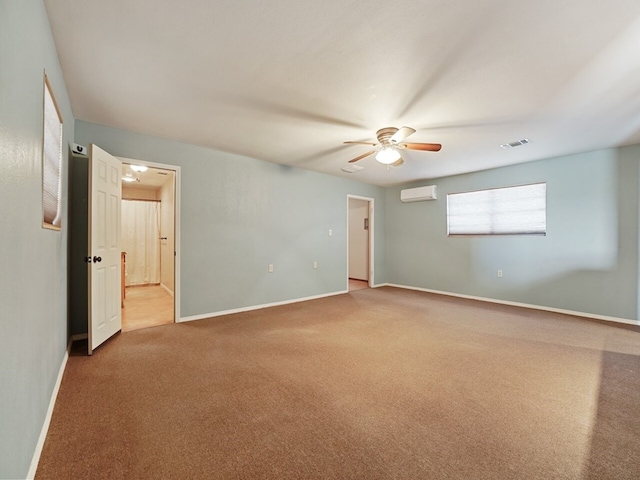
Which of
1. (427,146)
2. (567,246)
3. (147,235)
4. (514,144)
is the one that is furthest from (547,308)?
(147,235)

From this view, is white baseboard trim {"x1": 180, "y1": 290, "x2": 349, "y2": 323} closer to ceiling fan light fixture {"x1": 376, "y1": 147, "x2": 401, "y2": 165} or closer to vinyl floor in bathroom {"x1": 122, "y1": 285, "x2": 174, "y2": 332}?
vinyl floor in bathroom {"x1": 122, "y1": 285, "x2": 174, "y2": 332}

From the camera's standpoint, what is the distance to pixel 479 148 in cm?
384

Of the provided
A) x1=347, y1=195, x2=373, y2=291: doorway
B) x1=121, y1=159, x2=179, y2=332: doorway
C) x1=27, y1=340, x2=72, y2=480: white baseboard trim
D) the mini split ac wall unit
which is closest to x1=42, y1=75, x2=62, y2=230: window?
x1=27, y1=340, x2=72, y2=480: white baseboard trim

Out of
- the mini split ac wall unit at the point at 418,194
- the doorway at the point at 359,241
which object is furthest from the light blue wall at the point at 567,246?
the doorway at the point at 359,241

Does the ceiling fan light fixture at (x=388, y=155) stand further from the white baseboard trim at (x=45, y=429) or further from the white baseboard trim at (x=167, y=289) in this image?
the white baseboard trim at (x=167, y=289)

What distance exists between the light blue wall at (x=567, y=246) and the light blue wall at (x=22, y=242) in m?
5.72

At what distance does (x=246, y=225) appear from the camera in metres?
4.32

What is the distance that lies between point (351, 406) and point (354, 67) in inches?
95.8

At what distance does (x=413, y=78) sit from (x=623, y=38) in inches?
49.7

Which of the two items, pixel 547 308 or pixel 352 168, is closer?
pixel 547 308

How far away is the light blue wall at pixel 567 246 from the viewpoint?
12.2 feet

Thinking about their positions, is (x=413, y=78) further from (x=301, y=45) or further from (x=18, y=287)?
(x=18, y=287)

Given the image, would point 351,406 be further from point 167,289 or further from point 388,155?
point 167,289

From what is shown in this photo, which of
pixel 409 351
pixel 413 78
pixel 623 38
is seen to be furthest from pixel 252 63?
pixel 409 351
